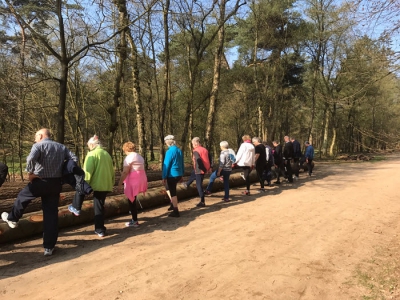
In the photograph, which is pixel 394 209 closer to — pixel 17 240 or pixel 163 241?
pixel 163 241

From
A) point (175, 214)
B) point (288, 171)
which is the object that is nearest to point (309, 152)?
point (288, 171)

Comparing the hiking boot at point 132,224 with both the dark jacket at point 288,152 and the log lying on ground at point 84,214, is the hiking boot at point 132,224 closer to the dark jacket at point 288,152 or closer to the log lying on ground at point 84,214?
the log lying on ground at point 84,214

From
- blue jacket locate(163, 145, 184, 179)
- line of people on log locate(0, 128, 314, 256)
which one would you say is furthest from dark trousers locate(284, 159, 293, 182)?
blue jacket locate(163, 145, 184, 179)

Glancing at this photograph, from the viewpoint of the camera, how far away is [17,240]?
581 centimetres

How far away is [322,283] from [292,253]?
3.24 ft


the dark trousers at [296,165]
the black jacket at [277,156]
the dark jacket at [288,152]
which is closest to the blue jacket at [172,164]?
the black jacket at [277,156]

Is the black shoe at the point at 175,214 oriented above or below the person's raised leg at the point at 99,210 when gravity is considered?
below

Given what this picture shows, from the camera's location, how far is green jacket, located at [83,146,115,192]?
5.93 meters

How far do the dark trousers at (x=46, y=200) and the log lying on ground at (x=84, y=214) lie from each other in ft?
2.48

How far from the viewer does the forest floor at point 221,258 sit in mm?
3859

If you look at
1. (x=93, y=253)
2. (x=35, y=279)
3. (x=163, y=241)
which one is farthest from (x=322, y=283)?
(x=35, y=279)

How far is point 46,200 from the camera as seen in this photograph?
16.8 ft

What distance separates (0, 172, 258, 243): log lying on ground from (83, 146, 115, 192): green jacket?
52.2 inches

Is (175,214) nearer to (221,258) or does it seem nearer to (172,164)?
(172,164)
